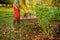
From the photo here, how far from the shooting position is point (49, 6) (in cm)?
196

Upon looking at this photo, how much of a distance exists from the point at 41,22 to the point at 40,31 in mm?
123

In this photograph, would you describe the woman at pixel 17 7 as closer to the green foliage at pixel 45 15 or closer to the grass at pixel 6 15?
the grass at pixel 6 15

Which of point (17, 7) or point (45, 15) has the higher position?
point (17, 7)

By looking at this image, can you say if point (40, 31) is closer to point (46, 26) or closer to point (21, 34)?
point (46, 26)

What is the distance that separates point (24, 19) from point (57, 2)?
505 mm

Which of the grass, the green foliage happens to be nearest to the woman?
the grass

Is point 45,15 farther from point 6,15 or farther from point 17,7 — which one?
point 6,15

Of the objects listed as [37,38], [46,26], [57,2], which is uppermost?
[57,2]

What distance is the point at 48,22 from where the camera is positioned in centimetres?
195

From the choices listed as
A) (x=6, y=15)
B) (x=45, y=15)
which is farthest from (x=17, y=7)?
(x=45, y=15)

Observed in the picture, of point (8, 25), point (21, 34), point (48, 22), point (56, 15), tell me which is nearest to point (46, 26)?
point (48, 22)

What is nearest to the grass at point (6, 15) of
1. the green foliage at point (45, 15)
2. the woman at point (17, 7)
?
the woman at point (17, 7)

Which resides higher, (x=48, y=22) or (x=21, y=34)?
(x=48, y=22)

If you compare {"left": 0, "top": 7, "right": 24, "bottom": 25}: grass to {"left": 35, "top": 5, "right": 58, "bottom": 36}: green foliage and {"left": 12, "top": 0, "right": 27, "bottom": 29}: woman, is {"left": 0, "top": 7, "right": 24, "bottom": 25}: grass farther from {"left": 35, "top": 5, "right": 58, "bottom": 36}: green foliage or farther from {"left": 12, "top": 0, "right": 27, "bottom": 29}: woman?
{"left": 35, "top": 5, "right": 58, "bottom": 36}: green foliage
